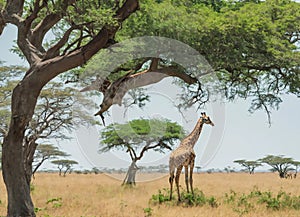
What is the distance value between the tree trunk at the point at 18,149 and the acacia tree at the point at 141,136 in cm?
1530

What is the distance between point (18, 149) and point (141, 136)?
17.8 meters

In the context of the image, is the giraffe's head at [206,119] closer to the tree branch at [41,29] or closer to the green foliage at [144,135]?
the tree branch at [41,29]

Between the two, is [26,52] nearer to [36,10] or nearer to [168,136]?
[36,10]

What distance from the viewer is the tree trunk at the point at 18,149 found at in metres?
9.19

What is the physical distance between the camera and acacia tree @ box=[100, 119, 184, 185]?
25609mm

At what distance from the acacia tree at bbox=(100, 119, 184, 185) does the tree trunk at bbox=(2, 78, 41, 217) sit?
50.2 feet

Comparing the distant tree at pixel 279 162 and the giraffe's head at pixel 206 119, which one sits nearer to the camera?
the giraffe's head at pixel 206 119

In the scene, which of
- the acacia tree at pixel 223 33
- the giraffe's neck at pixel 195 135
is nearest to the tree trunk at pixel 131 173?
the giraffe's neck at pixel 195 135

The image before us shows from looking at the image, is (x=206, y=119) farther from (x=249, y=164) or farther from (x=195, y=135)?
(x=249, y=164)

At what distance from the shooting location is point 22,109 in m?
9.16

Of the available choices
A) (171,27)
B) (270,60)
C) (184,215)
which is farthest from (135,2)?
(184,215)

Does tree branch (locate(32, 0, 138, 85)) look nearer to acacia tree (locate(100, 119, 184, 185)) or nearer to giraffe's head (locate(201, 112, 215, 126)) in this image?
giraffe's head (locate(201, 112, 215, 126))

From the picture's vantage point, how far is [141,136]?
2698cm

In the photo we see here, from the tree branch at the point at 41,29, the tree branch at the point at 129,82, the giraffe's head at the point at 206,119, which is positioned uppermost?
the tree branch at the point at 41,29
